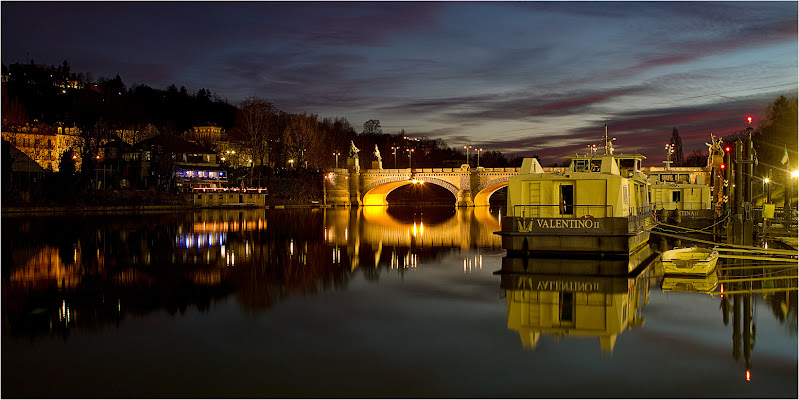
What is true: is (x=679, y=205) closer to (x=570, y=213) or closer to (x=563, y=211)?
(x=570, y=213)

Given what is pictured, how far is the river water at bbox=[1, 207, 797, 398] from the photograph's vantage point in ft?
36.2

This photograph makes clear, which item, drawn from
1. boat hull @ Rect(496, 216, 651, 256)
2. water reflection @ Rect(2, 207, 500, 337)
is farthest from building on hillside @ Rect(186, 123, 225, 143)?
boat hull @ Rect(496, 216, 651, 256)

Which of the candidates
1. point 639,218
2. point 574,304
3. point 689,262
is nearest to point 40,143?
point 639,218

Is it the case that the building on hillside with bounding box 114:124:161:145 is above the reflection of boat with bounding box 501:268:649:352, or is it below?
above

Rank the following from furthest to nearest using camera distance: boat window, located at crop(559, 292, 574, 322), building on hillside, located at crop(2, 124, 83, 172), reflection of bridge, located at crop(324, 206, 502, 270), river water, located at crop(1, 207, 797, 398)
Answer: building on hillside, located at crop(2, 124, 83, 172)
reflection of bridge, located at crop(324, 206, 502, 270)
boat window, located at crop(559, 292, 574, 322)
river water, located at crop(1, 207, 797, 398)

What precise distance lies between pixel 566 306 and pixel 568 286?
117 inches

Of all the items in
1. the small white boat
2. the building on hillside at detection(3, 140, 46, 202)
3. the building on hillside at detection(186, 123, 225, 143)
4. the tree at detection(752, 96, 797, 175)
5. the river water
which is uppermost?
the building on hillside at detection(186, 123, 225, 143)

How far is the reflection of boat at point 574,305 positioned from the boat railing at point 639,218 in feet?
14.3

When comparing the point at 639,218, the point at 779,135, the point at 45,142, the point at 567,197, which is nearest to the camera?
the point at 567,197

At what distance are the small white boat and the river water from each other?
0.52 meters

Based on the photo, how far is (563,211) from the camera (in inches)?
1079

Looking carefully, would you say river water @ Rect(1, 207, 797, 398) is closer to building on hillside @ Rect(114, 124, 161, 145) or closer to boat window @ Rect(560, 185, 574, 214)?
boat window @ Rect(560, 185, 574, 214)

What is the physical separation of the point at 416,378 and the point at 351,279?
12667 millimetres

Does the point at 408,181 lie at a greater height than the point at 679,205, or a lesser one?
greater
